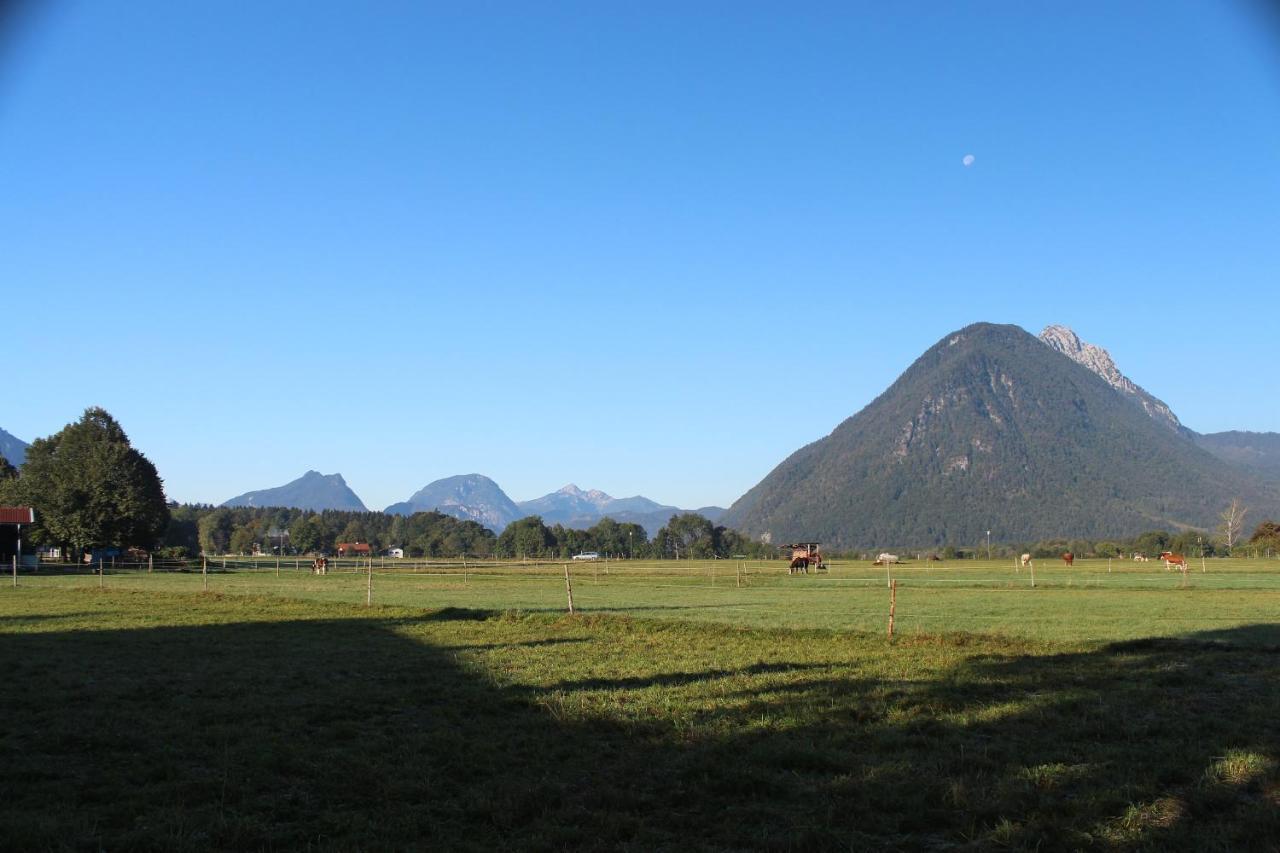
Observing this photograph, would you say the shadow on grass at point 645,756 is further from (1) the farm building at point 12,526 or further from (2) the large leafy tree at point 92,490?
(2) the large leafy tree at point 92,490

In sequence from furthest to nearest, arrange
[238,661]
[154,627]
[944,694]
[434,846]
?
[154,627] → [238,661] → [944,694] → [434,846]

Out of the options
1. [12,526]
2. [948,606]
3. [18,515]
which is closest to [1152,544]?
[948,606]

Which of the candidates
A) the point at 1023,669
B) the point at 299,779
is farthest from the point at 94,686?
the point at 1023,669

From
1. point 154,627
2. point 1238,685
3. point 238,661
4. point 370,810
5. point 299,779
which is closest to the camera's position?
point 370,810

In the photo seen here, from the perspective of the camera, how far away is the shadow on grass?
314 inches

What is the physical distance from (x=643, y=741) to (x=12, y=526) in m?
99.3

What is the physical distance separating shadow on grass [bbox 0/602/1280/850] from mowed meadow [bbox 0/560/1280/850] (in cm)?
4

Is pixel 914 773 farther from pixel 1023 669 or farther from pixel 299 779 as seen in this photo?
pixel 1023 669

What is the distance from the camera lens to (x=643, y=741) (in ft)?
37.9

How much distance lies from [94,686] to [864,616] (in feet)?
74.5

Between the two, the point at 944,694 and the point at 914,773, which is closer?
the point at 914,773

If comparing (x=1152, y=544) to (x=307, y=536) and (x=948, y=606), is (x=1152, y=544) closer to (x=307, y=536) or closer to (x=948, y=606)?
(x=948, y=606)

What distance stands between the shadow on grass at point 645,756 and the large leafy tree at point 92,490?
8764 cm

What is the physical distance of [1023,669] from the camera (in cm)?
1762
